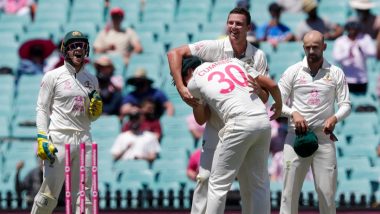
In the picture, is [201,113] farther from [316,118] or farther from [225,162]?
[316,118]

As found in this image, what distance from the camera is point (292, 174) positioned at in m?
13.1

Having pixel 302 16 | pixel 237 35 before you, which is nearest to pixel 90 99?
pixel 237 35

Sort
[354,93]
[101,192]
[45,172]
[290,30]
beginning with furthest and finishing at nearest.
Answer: [290,30] < [354,93] < [101,192] < [45,172]

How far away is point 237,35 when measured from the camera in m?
12.1

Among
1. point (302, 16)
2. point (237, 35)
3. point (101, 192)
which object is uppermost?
point (302, 16)

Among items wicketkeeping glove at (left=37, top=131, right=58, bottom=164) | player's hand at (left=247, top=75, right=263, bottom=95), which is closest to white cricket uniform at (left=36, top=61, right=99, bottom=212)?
wicketkeeping glove at (left=37, top=131, right=58, bottom=164)

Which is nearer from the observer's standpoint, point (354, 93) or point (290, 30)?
point (354, 93)

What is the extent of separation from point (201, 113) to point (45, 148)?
4.87ft

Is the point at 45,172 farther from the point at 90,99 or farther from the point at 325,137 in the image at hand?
the point at 325,137

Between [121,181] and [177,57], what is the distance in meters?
6.65

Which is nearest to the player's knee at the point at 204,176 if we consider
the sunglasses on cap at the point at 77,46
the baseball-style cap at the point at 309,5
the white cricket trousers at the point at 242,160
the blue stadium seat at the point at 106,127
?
the white cricket trousers at the point at 242,160

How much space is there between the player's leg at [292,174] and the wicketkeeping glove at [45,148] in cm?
222

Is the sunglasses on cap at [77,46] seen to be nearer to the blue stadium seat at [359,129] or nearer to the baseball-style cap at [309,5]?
the blue stadium seat at [359,129]

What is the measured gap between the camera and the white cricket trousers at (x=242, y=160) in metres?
11.6
